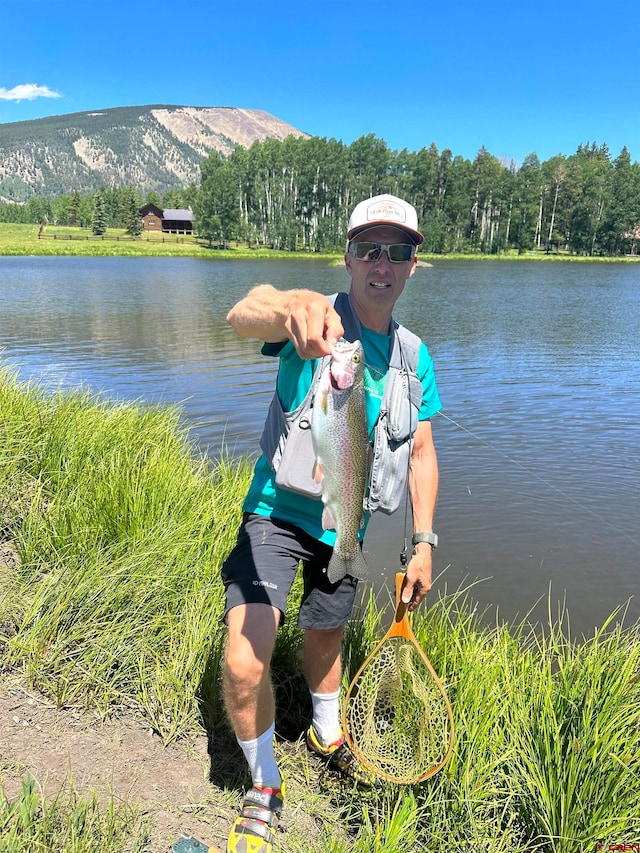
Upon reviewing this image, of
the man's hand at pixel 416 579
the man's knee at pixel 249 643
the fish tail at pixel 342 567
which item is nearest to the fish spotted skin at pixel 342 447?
the fish tail at pixel 342 567

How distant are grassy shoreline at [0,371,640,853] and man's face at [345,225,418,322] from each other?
7.16 ft

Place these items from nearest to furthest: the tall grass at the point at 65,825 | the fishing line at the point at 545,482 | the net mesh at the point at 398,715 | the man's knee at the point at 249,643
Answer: the tall grass at the point at 65,825 < the man's knee at the point at 249,643 < the net mesh at the point at 398,715 < the fishing line at the point at 545,482

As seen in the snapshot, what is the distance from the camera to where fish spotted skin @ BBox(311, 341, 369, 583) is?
7.93 feet

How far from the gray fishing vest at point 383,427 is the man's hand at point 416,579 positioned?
328mm

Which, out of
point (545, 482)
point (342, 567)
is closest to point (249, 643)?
point (342, 567)

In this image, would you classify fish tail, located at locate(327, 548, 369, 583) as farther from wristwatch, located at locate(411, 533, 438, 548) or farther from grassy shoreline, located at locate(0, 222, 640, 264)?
grassy shoreline, located at locate(0, 222, 640, 264)

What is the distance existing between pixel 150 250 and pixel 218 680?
9272 cm

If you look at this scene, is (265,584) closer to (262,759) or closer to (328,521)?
(328,521)

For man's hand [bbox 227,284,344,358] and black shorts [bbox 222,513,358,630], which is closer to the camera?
man's hand [bbox 227,284,344,358]

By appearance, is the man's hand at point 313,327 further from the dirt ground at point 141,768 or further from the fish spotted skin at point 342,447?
the dirt ground at point 141,768

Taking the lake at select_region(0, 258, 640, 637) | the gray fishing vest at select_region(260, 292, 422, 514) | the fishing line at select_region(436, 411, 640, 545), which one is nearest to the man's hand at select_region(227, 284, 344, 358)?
the gray fishing vest at select_region(260, 292, 422, 514)

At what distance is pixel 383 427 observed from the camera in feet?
10.3

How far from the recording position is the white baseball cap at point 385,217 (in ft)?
10.3

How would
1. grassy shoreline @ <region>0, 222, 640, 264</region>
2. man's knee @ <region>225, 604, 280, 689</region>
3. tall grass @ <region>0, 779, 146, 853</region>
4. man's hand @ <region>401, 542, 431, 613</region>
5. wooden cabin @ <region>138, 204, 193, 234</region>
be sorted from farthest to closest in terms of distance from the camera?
wooden cabin @ <region>138, 204, 193, 234</region>
grassy shoreline @ <region>0, 222, 640, 264</region>
man's hand @ <region>401, 542, 431, 613</region>
man's knee @ <region>225, 604, 280, 689</region>
tall grass @ <region>0, 779, 146, 853</region>
